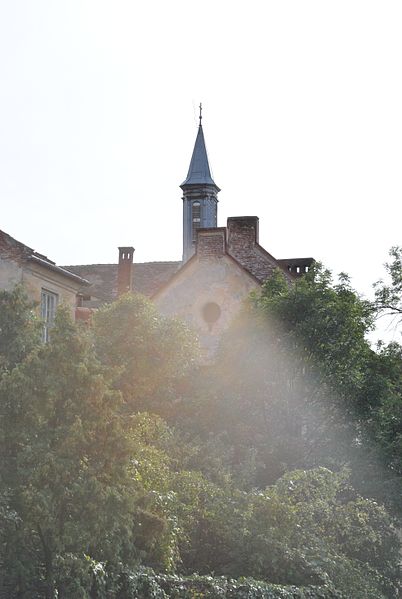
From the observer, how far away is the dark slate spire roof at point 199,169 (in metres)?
66.2

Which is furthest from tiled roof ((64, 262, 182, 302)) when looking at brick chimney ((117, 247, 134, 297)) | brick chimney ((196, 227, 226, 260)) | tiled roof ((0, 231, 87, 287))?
tiled roof ((0, 231, 87, 287))

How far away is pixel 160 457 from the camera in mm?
20969

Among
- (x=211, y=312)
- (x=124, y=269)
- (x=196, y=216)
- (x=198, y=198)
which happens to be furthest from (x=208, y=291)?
(x=198, y=198)

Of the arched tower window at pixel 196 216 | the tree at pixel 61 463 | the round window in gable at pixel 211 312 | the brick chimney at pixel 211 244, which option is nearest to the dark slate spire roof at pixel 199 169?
the arched tower window at pixel 196 216

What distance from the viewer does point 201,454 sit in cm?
2536

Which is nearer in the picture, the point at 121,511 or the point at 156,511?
the point at 121,511

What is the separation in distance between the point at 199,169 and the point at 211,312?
29.5 meters

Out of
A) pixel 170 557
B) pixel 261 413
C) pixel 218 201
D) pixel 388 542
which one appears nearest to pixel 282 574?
pixel 170 557

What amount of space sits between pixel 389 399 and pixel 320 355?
2205 mm

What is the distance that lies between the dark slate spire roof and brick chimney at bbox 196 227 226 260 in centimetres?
2712

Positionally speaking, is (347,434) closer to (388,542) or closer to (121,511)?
(388,542)

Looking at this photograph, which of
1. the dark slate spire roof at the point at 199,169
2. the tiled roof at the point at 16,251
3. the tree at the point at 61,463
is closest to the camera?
the tree at the point at 61,463

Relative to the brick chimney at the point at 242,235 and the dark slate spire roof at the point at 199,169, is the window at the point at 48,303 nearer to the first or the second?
the brick chimney at the point at 242,235

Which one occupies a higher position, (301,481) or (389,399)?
(389,399)
